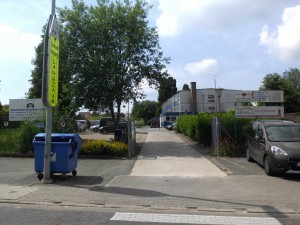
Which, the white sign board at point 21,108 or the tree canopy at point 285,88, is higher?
the tree canopy at point 285,88

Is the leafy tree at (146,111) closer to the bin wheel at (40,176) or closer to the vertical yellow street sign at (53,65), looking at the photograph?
the bin wheel at (40,176)

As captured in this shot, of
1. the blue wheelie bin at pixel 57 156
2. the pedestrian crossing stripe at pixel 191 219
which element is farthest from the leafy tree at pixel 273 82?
the pedestrian crossing stripe at pixel 191 219

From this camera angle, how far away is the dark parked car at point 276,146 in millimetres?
11844

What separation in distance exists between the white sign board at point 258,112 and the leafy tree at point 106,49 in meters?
7.42

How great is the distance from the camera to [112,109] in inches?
1041

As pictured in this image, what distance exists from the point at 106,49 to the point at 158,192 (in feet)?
50.3

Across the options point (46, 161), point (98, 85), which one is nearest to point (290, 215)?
point (46, 161)

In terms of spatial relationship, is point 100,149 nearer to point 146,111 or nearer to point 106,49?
point 106,49

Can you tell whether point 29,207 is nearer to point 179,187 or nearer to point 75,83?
point 179,187

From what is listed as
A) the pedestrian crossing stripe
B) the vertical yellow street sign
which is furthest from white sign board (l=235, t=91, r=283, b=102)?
the pedestrian crossing stripe

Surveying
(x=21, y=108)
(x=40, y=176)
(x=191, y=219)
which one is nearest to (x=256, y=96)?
(x=40, y=176)

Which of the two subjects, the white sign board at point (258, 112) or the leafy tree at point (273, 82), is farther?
the leafy tree at point (273, 82)

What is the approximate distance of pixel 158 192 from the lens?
995cm

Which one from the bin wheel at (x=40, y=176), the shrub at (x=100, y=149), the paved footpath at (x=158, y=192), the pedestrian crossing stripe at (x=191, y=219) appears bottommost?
the pedestrian crossing stripe at (x=191, y=219)
